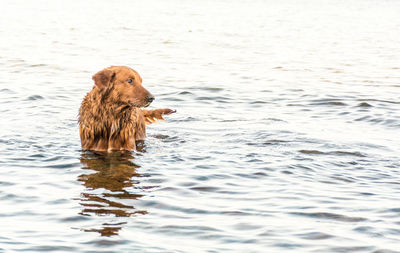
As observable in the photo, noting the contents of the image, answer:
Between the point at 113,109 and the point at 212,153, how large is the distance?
159 centimetres

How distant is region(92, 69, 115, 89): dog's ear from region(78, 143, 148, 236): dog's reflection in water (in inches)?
41.0

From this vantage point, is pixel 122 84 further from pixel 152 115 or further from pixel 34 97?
pixel 34 97

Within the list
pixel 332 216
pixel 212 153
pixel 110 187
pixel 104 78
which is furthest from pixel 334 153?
pixel 110 187

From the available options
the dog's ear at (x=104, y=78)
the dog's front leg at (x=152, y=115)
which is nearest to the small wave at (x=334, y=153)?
the dog's front leg at (x=152, y=115)

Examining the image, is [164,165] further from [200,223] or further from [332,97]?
[332,97]

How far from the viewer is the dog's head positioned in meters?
10.4

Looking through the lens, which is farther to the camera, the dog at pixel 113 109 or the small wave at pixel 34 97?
the small wave at pixel 34 97

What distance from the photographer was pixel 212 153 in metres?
10.9

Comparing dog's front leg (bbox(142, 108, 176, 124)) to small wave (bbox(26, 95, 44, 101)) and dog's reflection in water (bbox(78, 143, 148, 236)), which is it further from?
small wave (bbox(26, 95, 44, 101))

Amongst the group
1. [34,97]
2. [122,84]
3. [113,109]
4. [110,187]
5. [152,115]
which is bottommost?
[110,187]

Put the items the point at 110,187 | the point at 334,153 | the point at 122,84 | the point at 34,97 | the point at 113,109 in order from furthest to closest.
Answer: the point at 34,97, the point at 334,153, the point at 113,109, the point at 122,84, the point at 110,187

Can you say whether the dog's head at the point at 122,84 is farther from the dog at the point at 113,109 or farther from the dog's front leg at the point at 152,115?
the dog's front leg at the point at 152,115

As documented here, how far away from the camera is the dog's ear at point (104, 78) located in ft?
34.2

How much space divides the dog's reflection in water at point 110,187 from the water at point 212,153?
0.02m
